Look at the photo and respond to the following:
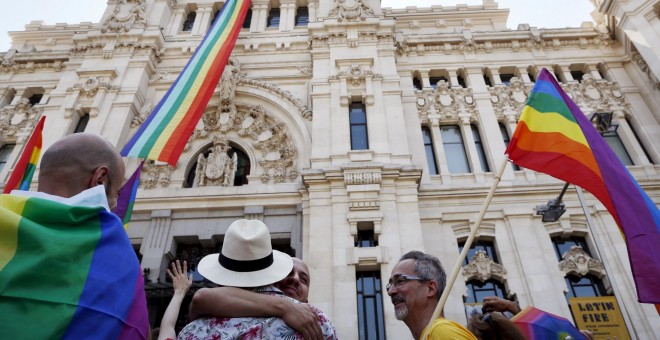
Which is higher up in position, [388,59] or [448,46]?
[448,46]

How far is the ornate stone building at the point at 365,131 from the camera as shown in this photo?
11641 millimetres

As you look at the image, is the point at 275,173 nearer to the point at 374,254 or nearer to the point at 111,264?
the point at 374,254

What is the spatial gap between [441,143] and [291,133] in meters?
6.01

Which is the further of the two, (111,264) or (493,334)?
(493,334)

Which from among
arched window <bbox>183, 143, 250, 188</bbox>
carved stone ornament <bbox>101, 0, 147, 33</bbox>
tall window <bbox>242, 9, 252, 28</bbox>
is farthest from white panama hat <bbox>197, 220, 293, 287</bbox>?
tall window <bbox>242, 9, 252, 28</bbox>

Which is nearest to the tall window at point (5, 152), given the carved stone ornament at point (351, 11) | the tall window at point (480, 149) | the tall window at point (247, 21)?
the tall window at point (247, 21)

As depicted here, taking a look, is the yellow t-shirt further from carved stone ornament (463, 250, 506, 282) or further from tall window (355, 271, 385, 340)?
carved stone ornament (463, 250, 506, 282)

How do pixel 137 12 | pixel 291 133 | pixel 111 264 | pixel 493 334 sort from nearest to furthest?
pixel 111 264 → pixel 493 334 → pixel 291 133 → pixel 137 12

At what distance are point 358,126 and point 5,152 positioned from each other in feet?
49.1

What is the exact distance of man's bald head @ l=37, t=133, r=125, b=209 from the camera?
7.80 feet

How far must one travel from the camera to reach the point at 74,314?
1749mm

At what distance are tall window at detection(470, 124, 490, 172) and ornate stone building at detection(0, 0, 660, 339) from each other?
0.06 meters

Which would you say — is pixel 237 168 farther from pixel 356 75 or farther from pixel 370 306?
pixel 370 306

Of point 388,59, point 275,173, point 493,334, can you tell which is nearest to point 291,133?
point 275,173
